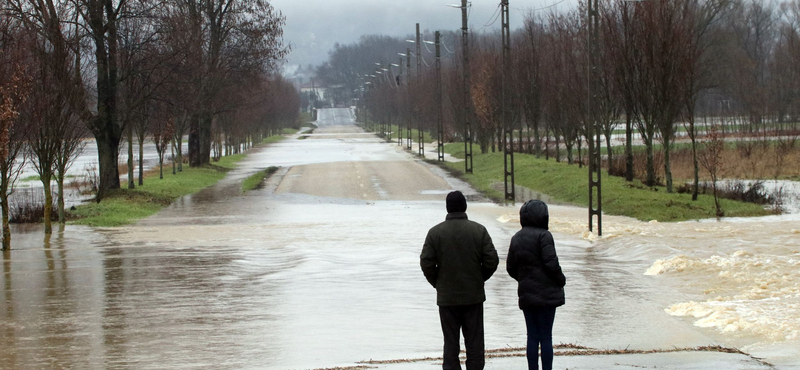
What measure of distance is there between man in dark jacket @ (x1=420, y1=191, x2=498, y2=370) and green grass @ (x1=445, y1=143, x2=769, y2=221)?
681 inches

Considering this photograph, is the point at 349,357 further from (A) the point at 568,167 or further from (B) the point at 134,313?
(A) the point at 568,167

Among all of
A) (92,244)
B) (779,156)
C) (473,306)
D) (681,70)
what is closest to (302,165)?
(779,156)

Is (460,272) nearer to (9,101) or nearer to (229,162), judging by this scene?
(9,101)

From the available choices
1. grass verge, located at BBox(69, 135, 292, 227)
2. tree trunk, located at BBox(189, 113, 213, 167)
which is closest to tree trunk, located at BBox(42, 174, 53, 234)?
grass verge, located at BBox(69, 135, 292, 227)

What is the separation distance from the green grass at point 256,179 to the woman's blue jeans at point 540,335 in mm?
30327

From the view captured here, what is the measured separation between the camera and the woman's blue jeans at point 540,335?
7617mm

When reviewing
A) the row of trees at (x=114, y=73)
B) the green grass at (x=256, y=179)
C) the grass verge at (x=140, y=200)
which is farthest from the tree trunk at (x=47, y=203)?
the green grass at (x=256, y=179)

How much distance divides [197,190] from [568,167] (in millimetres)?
15631

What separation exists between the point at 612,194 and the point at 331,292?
674 inches

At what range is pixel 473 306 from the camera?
7672 millimetres

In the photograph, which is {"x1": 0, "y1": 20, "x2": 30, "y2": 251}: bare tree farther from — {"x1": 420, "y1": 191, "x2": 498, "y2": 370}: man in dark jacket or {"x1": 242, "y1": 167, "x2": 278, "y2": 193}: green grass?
{"x1": 242, "y1": 167, "x2": 278, "y2": 193}: green grass

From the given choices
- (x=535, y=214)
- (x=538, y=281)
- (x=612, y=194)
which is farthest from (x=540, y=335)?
(x=612, y=194)

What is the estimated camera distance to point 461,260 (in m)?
7.61

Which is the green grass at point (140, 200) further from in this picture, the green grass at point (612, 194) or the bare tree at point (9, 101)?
the green grass at point (612, 194)
